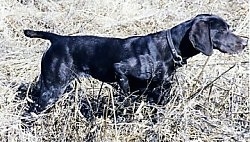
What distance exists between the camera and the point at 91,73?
5262mm

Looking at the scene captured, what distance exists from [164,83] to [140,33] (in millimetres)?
2489

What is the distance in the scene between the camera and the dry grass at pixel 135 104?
4496 mm

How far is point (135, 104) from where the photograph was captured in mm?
4867

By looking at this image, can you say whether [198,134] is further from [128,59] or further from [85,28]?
[85,28]

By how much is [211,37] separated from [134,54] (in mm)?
706

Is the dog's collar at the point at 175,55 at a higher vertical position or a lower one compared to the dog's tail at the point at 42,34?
lower

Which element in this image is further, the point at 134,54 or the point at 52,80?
the point at 52,80

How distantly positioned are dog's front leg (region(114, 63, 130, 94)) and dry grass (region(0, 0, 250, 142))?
0.69 feet

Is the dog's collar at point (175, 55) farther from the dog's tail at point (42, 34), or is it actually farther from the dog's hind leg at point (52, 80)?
the dog's tail at point (42, 34)

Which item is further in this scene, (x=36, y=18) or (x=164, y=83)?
(x=36, y=18)

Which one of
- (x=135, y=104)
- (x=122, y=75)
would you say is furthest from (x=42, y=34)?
(x=135, y=104)

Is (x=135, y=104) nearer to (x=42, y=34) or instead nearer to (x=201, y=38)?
(x=201, y=38)

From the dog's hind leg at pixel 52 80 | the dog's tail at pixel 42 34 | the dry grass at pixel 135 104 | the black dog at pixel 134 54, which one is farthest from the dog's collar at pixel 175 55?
the dog's tail at pixel 42 34

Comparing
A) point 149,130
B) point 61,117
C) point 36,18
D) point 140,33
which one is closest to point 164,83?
point 149,130
